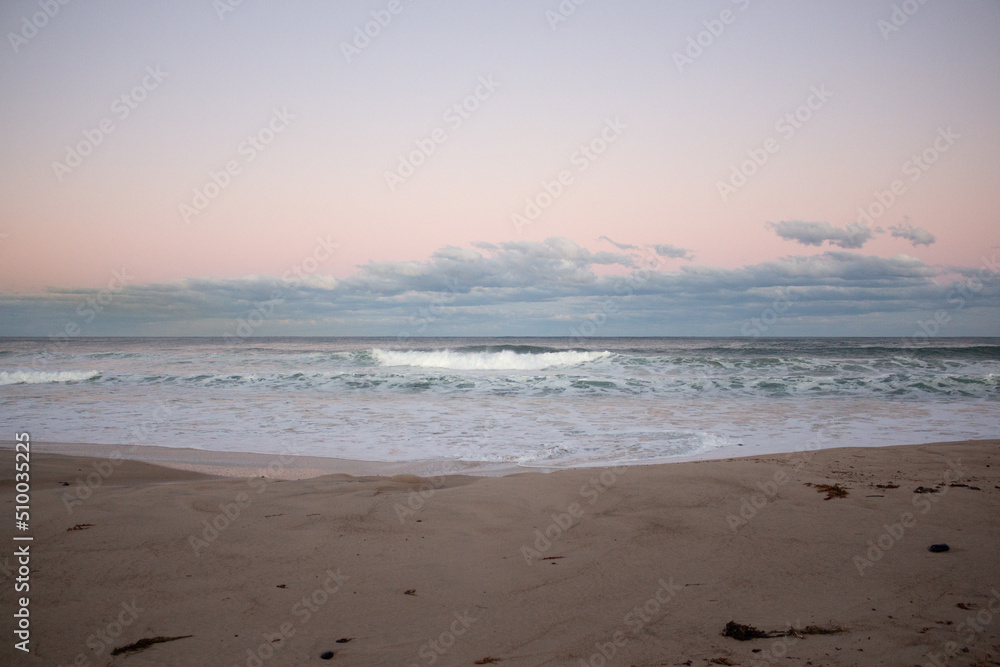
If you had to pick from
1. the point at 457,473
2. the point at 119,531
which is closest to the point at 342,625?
the point at 119,531

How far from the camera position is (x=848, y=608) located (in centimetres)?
294

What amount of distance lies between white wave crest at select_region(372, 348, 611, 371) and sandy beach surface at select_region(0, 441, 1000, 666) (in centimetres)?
2231

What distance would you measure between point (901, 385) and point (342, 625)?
18.6 meters

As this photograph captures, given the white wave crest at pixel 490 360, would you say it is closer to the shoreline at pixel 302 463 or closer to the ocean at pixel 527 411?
the ocean at pixel 527 411

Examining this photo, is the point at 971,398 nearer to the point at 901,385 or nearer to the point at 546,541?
the point at 901,385

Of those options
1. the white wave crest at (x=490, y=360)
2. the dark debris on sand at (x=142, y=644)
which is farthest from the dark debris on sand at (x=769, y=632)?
the white wave crest at (x=490, y=360)

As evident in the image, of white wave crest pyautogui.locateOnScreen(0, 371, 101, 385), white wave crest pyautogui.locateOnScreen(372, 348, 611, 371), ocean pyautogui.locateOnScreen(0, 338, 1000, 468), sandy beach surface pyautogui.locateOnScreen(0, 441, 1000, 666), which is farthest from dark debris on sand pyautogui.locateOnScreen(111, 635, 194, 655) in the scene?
white wave crest pyautogui.locateOnScreen(372, 348, 611, 371)

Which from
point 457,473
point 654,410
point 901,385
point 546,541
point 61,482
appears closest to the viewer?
point 546,541

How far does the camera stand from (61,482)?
5727 millimetres

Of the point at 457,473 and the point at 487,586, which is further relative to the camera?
the point at 457,473

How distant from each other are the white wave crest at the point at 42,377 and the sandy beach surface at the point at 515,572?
63.6ft

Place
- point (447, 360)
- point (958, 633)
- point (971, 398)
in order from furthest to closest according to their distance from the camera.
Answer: point (447, 360)
point (971, 398)
point (958, 633)

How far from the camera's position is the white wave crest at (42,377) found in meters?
20.4

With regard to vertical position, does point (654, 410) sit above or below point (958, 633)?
below
